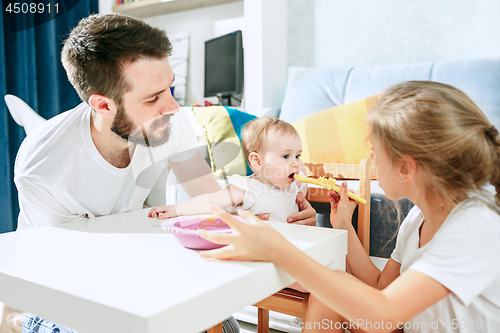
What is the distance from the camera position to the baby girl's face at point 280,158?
1.05 meters

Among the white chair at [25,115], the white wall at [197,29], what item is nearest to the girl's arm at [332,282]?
the white chair at [25,115]

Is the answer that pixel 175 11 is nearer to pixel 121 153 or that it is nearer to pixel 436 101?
pixel 121 153

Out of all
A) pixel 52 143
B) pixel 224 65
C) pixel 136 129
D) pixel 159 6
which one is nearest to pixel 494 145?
pixel 136 129

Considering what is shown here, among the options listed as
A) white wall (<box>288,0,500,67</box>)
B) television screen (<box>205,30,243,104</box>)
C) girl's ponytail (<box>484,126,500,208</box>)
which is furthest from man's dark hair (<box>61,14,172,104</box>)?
white wall (<box>288,0,500,67</box>)

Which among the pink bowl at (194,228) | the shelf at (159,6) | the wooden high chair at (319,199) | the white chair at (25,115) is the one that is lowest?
the wooden high chair at (319,199)

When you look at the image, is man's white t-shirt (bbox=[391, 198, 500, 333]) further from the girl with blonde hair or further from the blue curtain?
the blue curtain

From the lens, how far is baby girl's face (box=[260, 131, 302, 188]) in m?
1.05

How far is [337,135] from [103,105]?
0.93 metres

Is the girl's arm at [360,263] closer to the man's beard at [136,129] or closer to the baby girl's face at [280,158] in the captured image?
the baby girl's face at [280,158]

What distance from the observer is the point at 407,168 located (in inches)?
25.3

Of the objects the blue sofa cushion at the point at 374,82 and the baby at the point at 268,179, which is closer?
the baby at the point at 268,179

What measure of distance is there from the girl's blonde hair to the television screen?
1.66 metres

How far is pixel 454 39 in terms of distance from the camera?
1955 millimetres

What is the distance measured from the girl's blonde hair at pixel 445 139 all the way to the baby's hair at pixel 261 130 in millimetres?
449
